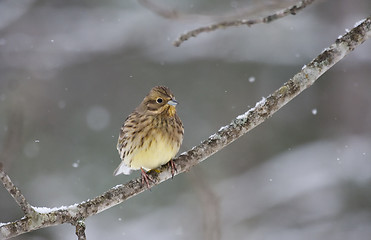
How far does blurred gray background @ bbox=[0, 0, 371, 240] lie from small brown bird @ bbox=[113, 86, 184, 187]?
6030mm

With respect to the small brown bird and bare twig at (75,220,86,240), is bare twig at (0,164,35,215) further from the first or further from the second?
the small brown bird

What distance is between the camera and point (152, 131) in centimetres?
510

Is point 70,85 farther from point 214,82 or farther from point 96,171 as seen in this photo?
point 214,82

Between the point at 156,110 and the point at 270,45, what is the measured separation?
920 centimetres

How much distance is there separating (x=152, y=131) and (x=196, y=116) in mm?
7408

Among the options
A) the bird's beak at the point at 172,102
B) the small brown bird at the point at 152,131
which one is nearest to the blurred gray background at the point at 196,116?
the small brown bird at the point at 152,131

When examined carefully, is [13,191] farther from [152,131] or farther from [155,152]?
[152,131]

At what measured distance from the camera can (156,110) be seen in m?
5.15

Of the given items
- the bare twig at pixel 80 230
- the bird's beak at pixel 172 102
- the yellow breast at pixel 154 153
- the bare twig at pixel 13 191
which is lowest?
the bare twig at pixel 80 230

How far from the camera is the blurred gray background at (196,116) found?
37.3 ft

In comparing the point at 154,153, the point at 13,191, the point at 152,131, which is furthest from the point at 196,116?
the point at 13,191

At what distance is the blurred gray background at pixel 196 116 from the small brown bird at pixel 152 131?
6.03 metres

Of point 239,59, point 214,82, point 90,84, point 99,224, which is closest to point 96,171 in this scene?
point 99,224

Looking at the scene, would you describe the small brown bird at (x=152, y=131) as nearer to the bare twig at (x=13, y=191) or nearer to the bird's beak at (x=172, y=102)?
the bird's beak at (x=172, y=102)
